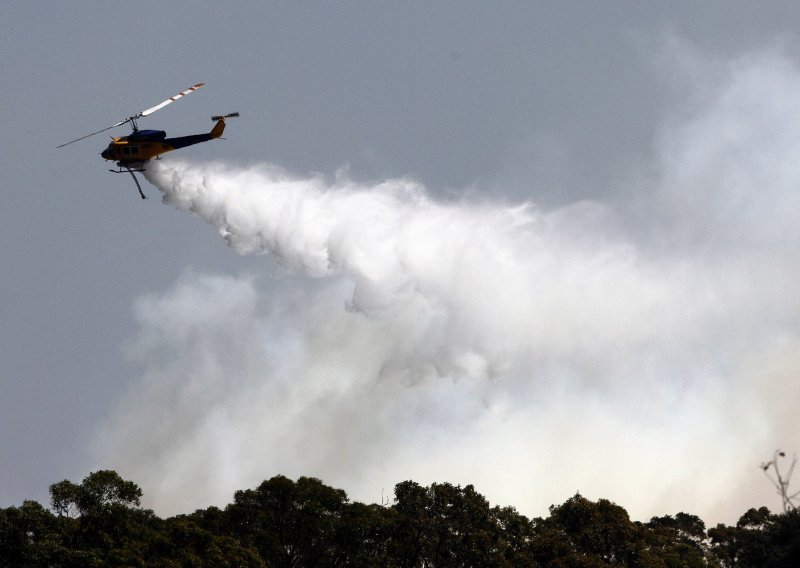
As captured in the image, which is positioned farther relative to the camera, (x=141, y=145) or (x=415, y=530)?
(x=141, y=145)

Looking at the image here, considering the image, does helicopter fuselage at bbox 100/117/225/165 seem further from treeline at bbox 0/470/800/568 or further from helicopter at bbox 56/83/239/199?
treeline at bbox 0/470/800/568

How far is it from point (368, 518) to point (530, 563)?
12.0m

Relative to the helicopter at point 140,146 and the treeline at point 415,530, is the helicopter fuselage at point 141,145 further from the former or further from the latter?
the treeline at point 415,530

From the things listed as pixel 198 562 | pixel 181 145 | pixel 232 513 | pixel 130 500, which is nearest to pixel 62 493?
pixel 130 500

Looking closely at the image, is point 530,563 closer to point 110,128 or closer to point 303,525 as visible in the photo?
point 303,525

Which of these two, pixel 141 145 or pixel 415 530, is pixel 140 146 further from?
pixel 415 530

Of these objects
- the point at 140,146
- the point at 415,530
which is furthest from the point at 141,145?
the point at 415,530

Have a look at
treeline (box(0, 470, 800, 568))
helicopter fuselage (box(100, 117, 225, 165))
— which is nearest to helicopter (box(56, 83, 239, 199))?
helicopter fuselage (box(100, 117, 225, 165))

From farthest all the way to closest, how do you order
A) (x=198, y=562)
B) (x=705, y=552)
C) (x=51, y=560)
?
(x=705, y=552)
(x=198, y=562)
(x=51, y=560)

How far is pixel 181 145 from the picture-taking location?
8725 cm

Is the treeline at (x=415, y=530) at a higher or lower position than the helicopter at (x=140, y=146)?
lower

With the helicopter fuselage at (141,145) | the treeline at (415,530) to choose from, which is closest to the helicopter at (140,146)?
the helicopter fuselage at (141,145)

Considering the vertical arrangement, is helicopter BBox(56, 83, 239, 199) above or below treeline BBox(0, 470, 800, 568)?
above

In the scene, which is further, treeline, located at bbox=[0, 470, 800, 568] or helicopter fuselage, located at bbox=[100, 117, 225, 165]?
helicopter fuselage, located at bbox=[100, 117, 225, 165]
